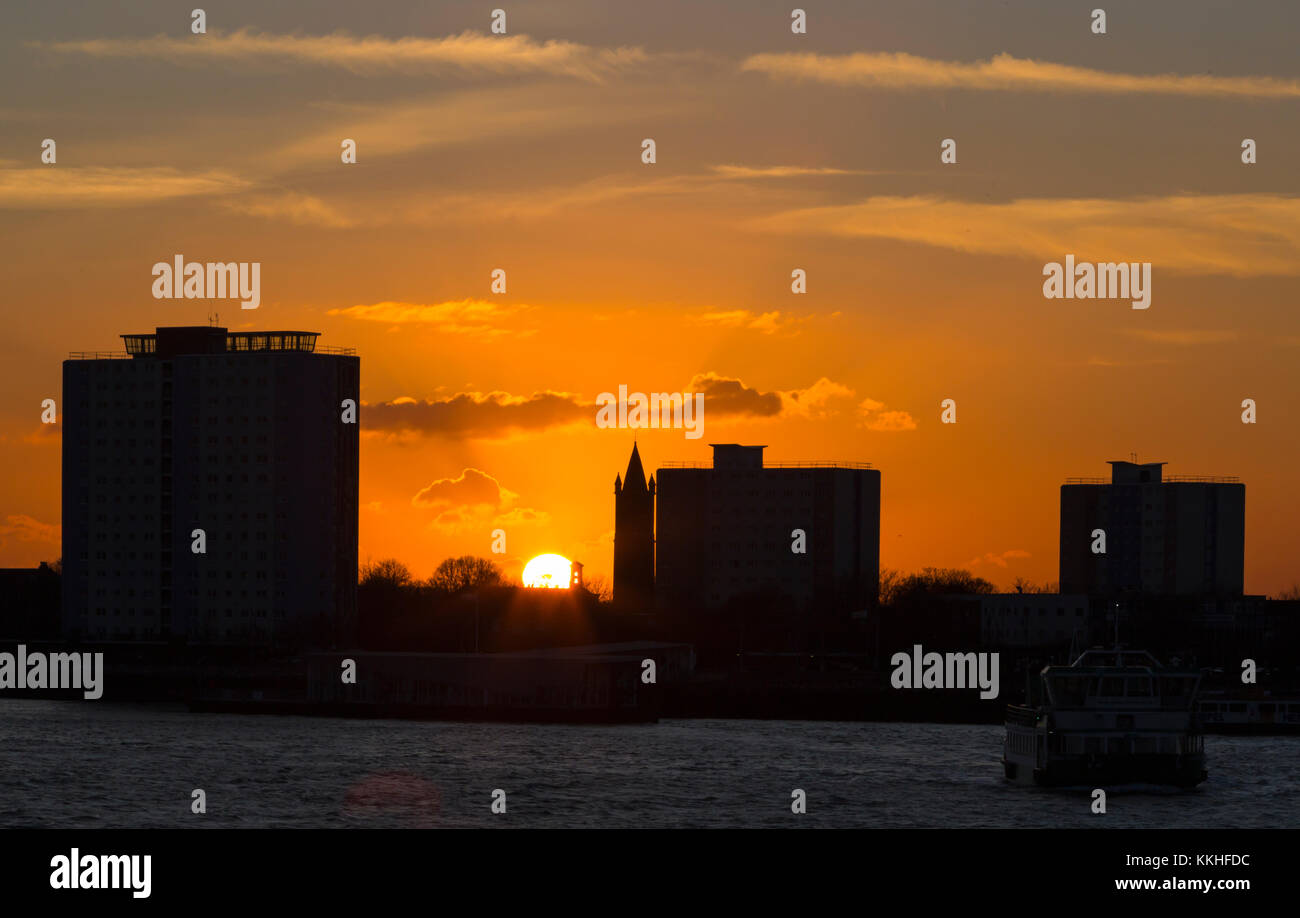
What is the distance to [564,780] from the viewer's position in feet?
277

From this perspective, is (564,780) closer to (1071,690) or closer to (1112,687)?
(1071,690)

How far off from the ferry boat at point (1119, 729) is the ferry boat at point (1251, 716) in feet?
193

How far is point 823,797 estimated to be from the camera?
77.9 meters

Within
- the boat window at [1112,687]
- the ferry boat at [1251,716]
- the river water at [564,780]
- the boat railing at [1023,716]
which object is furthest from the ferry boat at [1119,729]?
the ferry boat at [1251,716]

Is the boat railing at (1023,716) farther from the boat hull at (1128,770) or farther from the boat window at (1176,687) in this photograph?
the boat window at (1176,687)

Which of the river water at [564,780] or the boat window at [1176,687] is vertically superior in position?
the boat window at [1176,687]

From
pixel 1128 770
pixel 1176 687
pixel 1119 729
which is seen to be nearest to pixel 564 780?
pixel 1119 729

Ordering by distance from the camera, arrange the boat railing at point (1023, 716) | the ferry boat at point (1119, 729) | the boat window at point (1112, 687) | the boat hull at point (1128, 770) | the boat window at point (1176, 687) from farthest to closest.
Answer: the boat railing at point (1023, 716) < the boat window at point (1112, 687) < the boat window at point (1176, 687) < the ferry boat at point (1119, 729) < the boat hull at point (1128, 770)

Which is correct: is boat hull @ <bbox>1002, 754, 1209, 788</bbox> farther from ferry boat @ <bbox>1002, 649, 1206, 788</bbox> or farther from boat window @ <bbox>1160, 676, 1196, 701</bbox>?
boat window @ <bbox>1160, 676, 1196, 701</bbox>

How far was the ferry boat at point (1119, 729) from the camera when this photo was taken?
268 feet
